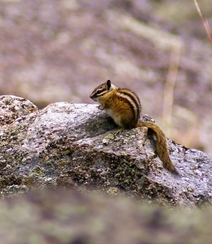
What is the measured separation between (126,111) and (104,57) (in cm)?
1037

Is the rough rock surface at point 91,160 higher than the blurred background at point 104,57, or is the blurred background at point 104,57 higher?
the rough rock surface at point 91,160

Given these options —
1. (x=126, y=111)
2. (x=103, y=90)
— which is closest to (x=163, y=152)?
(x=126, y=111)

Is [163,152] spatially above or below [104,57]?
above

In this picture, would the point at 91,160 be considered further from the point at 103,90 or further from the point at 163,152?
the point at 103,90

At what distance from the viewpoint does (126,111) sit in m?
5.44

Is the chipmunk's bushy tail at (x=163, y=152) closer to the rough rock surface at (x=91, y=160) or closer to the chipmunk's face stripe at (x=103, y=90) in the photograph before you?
the rough rock surface at (x=91, y=160)

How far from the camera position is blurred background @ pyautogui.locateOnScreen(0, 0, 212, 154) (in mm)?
13734

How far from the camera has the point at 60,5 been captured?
1698 cm

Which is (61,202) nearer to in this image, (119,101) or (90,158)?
(90,158)

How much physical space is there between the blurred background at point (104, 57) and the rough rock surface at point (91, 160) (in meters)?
6.94

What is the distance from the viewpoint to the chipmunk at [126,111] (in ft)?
16.7

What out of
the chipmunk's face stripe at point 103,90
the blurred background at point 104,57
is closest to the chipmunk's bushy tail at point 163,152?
the chipmunk's face stripe at point 103,90

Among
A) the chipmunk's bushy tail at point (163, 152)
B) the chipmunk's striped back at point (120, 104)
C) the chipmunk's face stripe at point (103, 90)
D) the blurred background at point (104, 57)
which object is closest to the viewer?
the chipmunk's bushy tail at point (163, 152)

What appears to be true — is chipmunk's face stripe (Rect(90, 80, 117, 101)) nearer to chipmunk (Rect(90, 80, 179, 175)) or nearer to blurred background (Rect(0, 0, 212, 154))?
chipmunk (Rect(90, 80, 179, 175))
